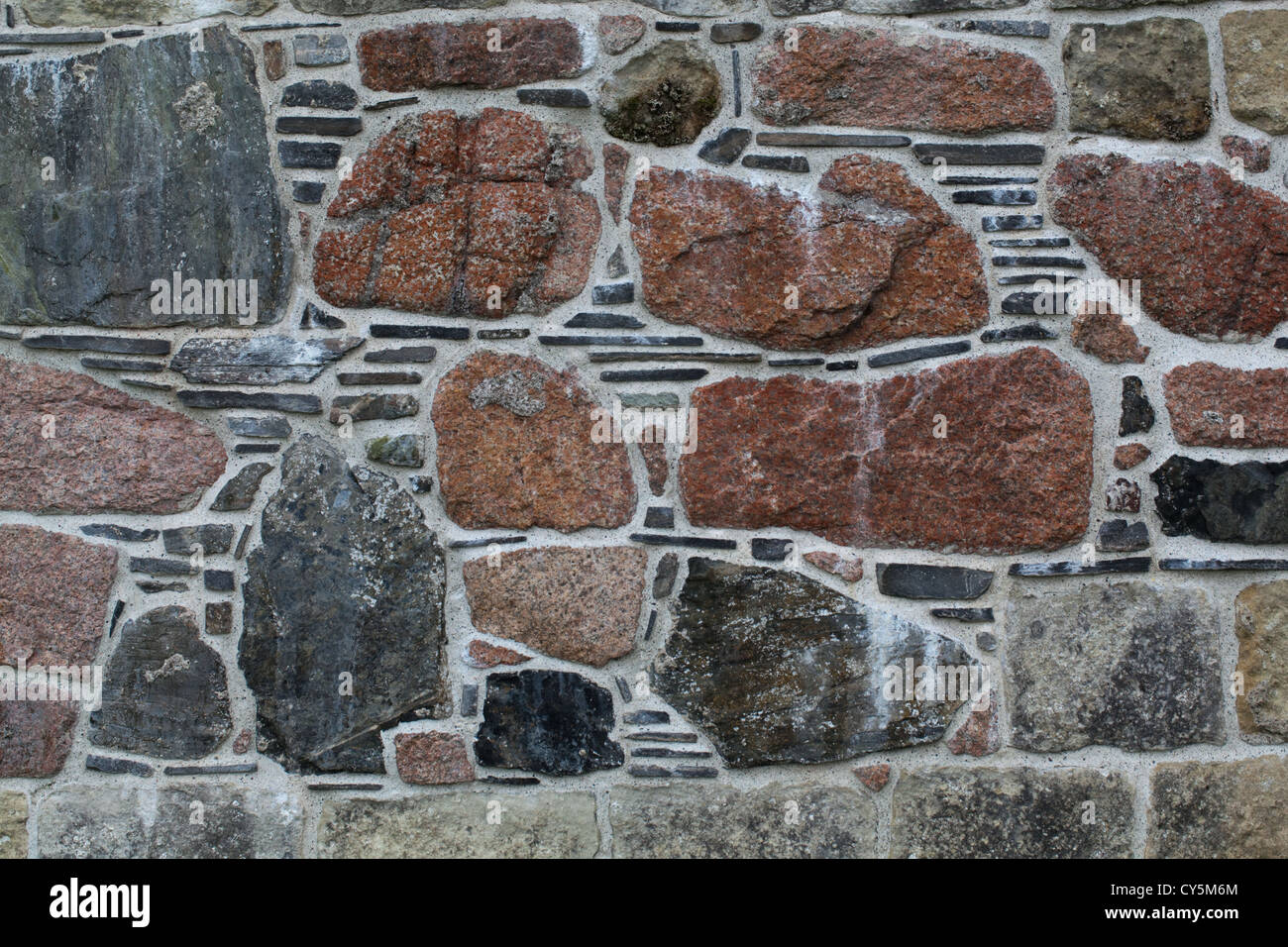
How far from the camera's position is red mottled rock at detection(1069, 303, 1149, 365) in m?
2.44

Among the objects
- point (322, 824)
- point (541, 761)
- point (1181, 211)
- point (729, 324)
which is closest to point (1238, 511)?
point (1181, 211)

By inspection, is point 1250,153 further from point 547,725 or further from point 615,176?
point 547,725

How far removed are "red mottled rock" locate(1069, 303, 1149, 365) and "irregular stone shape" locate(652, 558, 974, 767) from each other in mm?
826

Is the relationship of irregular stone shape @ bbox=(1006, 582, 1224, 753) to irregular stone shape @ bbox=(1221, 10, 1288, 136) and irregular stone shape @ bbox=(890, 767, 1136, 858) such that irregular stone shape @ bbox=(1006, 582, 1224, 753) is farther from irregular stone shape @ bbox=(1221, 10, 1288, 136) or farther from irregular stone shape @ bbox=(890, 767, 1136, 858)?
irregular stone shape @ bbox=(1221, 10, 1288, 136)

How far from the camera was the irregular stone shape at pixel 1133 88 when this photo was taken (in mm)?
2451

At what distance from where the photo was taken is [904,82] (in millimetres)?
2445

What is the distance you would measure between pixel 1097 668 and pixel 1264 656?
0.43m

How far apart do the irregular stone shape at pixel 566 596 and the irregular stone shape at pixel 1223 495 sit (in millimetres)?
1344

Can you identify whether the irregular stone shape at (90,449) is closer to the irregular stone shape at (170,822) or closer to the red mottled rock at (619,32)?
the irregular stone shape at (170,822)

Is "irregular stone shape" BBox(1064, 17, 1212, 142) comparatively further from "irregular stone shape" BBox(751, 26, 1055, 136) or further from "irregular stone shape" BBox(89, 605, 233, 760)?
"irregular stone shape" BBox(89, 605, 233, 760)

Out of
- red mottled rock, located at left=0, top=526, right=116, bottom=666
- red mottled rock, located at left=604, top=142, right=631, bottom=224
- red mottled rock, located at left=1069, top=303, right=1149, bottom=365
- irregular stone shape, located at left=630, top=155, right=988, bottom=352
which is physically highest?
red mottled rock, located at left=604, top=142, right=631, bottom=224

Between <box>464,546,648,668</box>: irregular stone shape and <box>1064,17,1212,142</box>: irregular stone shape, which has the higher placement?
<box>1064,17,1212,142</box>: irregular stone shape

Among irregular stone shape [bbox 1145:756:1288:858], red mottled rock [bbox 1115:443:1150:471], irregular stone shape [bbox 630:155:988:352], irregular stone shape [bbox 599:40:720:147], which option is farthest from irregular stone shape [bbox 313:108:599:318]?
irregular stone shape [bbox 1145:756:1288:858]

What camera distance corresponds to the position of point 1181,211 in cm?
244
